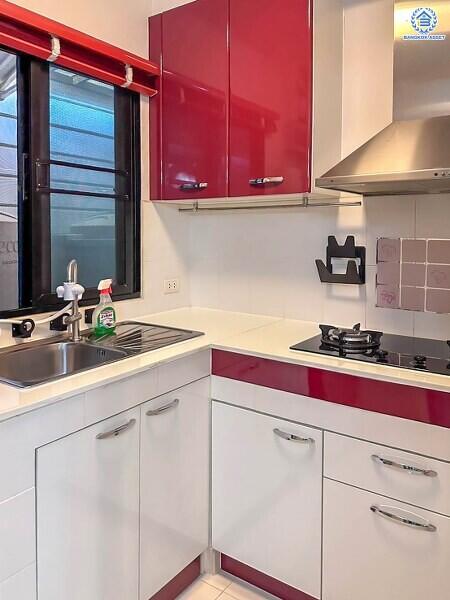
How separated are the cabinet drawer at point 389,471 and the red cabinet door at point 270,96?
93 cm

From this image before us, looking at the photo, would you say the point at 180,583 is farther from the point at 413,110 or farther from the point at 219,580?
the point at 413,110

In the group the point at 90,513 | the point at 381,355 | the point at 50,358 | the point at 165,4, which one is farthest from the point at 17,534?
the point at 165,4

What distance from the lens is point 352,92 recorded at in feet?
6.58

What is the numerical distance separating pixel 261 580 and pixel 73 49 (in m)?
2.09

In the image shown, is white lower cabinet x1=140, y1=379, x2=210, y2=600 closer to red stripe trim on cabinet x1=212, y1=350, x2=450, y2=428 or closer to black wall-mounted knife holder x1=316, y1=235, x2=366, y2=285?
red stripe trim on cabinet x1=212, y1=350, x2=450, y2=428

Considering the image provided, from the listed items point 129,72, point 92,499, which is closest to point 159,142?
point 129,72

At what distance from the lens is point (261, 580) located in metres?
1.82

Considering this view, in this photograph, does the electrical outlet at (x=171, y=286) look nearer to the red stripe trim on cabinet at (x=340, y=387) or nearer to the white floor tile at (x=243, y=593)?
the red stripe trim on cabinet at (x=340, y=387)

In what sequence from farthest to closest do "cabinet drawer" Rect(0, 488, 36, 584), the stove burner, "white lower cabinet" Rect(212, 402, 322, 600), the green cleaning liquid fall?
the green cleaning liquid
the stove burner
"white lower cabinet" Rect(212, 402, 322, 600)
"cabinet drawer" Rect(0, 488, 36, 584)

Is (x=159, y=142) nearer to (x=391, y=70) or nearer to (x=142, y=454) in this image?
(x=391, y=70)

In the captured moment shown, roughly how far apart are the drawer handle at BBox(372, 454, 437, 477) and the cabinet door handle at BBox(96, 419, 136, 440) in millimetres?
732

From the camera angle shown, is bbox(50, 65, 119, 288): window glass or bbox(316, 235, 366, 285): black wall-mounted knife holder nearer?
bbox(50, 65, 119, 288): window glass

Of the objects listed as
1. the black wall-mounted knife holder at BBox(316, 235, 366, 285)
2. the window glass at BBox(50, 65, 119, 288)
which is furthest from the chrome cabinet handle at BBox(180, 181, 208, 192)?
the black wall-mounted knife holder at BBox(316, 235, 366, 285)

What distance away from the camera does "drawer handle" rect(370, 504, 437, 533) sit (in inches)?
54.4
